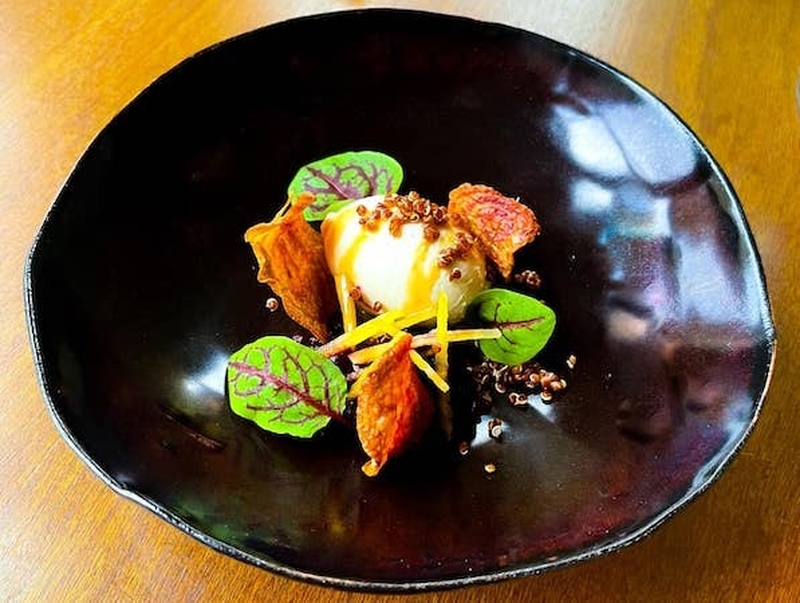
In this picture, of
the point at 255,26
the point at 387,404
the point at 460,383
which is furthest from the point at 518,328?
the point at 255,26

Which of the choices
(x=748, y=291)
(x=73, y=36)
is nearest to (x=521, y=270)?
(x=748, y=291)

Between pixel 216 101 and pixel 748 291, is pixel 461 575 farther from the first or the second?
pixel 216 101

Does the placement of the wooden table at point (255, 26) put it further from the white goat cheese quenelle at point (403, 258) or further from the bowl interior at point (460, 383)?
the white goat cheese quenelle at point (403, 258)

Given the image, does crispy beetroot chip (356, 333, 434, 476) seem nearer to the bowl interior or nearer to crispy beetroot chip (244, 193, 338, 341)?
the bowl interior

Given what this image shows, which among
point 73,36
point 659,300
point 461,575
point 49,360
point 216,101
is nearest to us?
point 461,575

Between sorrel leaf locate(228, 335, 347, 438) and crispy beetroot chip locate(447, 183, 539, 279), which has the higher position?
crispy beetroot chip locate(447, 183, 539, 279)

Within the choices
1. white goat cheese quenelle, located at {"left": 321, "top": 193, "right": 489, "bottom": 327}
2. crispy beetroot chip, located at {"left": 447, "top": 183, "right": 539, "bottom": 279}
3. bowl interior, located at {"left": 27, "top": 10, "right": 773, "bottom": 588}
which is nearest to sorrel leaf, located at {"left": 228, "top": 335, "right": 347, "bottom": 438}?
bowl interior, located at {"left": 27, "top": 10, "right": 773, "bottom": 588}
